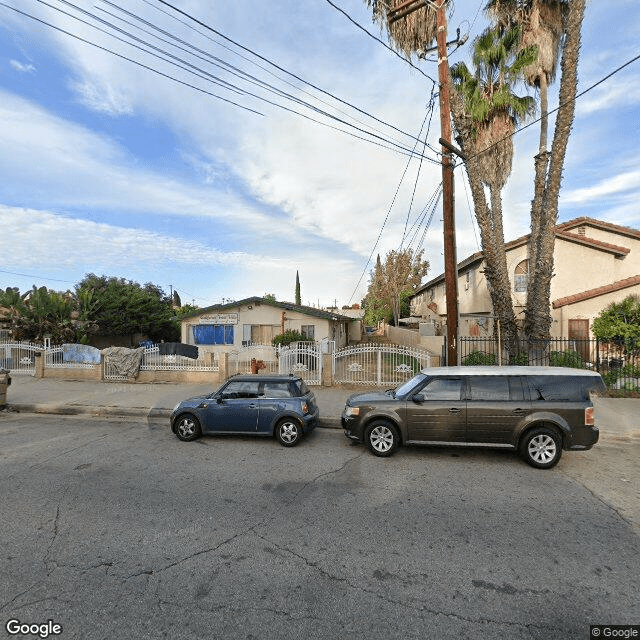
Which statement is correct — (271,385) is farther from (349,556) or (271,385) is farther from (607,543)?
(607,543)

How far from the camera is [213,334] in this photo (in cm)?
2191

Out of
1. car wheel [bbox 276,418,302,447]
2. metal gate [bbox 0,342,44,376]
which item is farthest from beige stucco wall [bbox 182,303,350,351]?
car wheel [bbox 276,418,302,447]

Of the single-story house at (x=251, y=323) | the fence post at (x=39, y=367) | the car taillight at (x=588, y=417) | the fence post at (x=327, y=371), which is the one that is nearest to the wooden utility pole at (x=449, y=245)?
the car taillight at (x=588, y=417)

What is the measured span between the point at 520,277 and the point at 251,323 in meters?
15.1

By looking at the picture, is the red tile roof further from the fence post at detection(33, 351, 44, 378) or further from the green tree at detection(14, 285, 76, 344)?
the green tree at detection(14, 285, 76, 344)

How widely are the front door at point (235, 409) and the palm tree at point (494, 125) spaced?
403 inches

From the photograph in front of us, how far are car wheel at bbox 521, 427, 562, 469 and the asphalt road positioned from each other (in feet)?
0.54

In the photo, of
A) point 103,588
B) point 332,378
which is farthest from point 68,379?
point 103,588

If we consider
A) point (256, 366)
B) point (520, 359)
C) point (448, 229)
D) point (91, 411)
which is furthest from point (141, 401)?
point (520, 359)

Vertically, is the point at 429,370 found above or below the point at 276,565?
above

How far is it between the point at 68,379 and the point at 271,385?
11723 mm

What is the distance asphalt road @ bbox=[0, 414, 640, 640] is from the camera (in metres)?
2.71

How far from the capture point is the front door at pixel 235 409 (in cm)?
706

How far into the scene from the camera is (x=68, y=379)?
14.5 m
